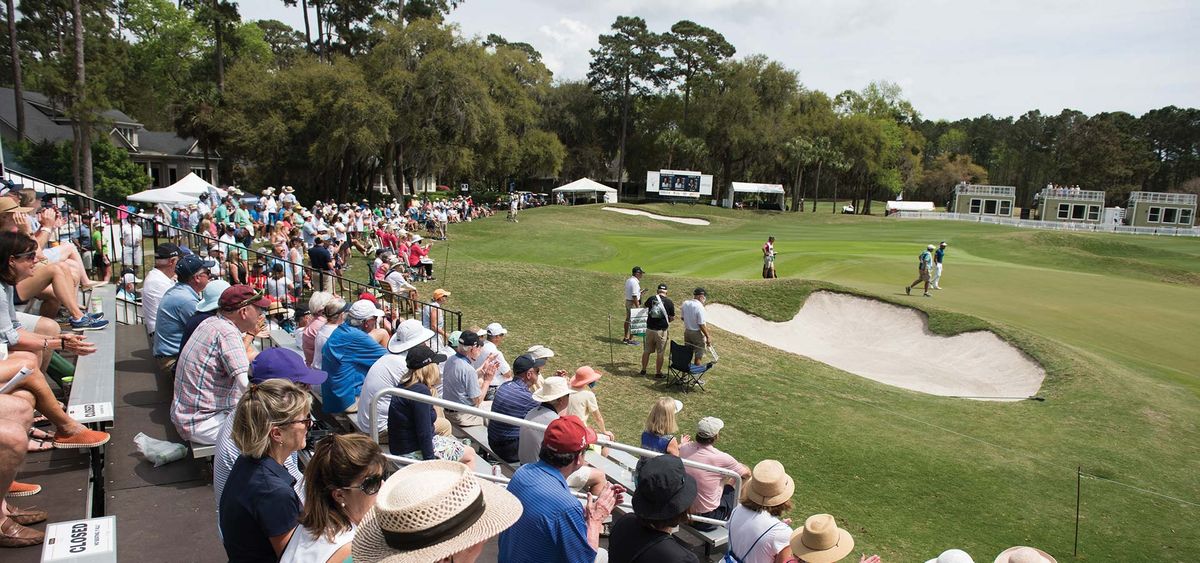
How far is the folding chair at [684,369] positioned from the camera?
13.3 meters

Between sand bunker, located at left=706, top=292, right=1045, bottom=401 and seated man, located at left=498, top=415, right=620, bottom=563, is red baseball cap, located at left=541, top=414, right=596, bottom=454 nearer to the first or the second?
seated man, located at left=498, top=415, right=620, bottom=563

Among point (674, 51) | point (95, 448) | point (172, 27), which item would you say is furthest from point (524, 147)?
point (95, 448)

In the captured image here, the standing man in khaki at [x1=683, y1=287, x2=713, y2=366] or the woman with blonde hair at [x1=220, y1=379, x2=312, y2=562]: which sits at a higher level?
the woman with blonde hair at [x1=220, y1=379, x2=312, y2=562]

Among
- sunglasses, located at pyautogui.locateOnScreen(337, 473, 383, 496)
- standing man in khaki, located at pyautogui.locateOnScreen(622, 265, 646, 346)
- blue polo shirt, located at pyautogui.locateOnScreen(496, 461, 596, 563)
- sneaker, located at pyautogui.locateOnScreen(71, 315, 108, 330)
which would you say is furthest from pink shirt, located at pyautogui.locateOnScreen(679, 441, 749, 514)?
standing man in khaki, located at pyautogui.locateOnScreen(622, 265, 646, 346)

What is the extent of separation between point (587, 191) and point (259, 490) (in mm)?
62263

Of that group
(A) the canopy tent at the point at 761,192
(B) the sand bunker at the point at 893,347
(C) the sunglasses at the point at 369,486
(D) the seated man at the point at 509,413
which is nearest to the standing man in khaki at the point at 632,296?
(B) the sand bunker at the point at 893,347

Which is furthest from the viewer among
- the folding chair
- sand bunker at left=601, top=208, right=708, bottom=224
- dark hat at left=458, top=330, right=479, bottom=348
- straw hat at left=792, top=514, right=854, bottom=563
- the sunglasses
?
sand bunker at left=601, top=208, right=708, bottom=224

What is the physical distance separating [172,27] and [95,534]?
9174 centimetres

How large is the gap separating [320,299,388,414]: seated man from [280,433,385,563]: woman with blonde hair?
4.21 metres

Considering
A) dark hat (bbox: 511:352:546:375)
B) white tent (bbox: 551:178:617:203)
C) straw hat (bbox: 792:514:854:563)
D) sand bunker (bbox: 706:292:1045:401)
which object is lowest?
sand bunker (bbox: 706:292:1045:401)

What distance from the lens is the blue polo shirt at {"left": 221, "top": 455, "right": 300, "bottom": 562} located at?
3350 millimetres

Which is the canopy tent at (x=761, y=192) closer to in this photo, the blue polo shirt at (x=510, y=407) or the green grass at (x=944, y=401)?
the green grass at (x=944, y=401)

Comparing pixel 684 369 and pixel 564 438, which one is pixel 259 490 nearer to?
pixel 564 438

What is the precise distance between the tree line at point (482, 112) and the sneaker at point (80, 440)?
36.6m
